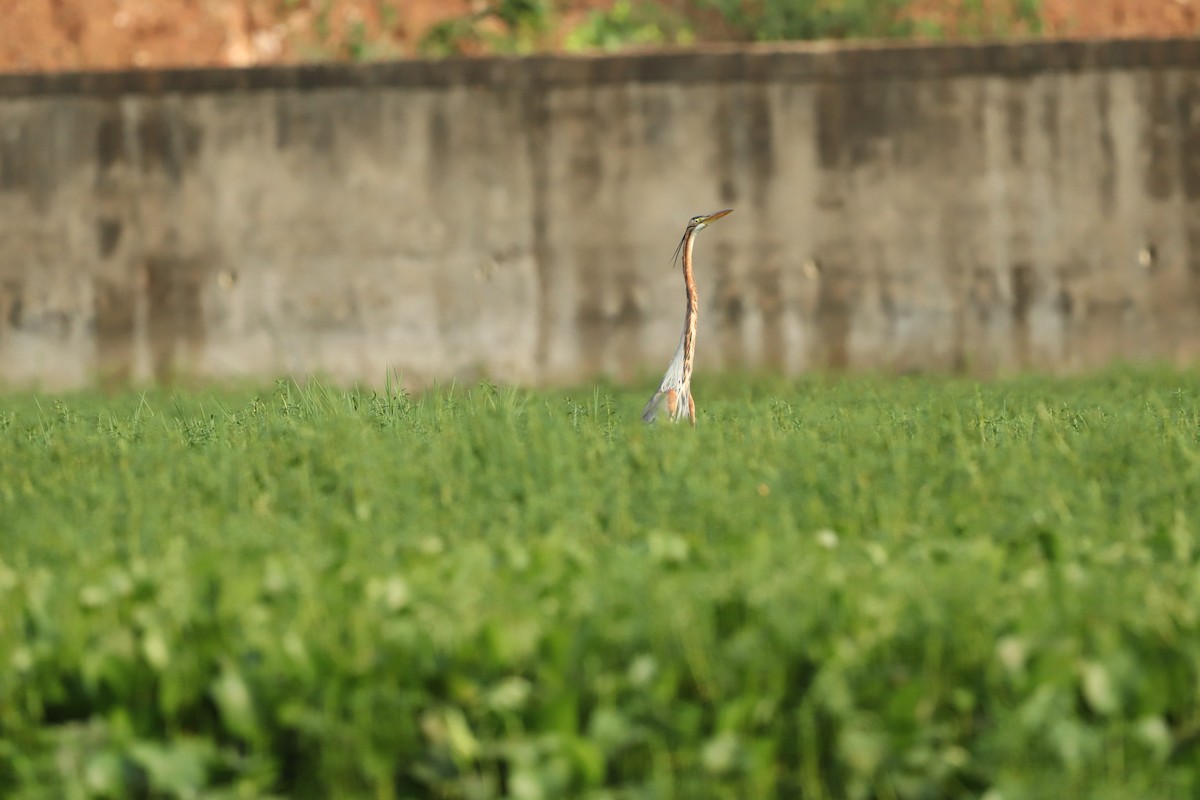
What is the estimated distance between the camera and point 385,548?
4.07 meters

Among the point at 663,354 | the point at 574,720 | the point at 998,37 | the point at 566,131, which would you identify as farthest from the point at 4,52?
the point at 574,720

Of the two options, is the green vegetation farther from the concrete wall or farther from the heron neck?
the heron neck

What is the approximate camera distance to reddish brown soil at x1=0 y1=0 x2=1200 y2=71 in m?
12.2

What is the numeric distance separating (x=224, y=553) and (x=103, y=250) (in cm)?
735

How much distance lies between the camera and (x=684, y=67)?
34.2 ft

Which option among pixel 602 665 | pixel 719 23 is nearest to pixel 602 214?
pixel 719 23

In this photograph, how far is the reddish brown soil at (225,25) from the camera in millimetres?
12156

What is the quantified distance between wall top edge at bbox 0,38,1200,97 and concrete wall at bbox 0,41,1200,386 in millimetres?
20

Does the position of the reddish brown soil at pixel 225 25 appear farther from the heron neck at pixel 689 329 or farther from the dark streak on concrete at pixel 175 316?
the heron neck at pixel 689 329

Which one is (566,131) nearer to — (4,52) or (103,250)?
(103,250)

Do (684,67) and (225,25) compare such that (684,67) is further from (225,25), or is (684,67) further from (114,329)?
(114,329)

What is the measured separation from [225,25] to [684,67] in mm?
4206

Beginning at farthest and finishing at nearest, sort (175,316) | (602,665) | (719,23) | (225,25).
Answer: (225,25) → (719,23) → (175,316) → (602,665)

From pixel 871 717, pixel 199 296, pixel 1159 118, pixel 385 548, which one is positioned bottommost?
pixel 871 717
